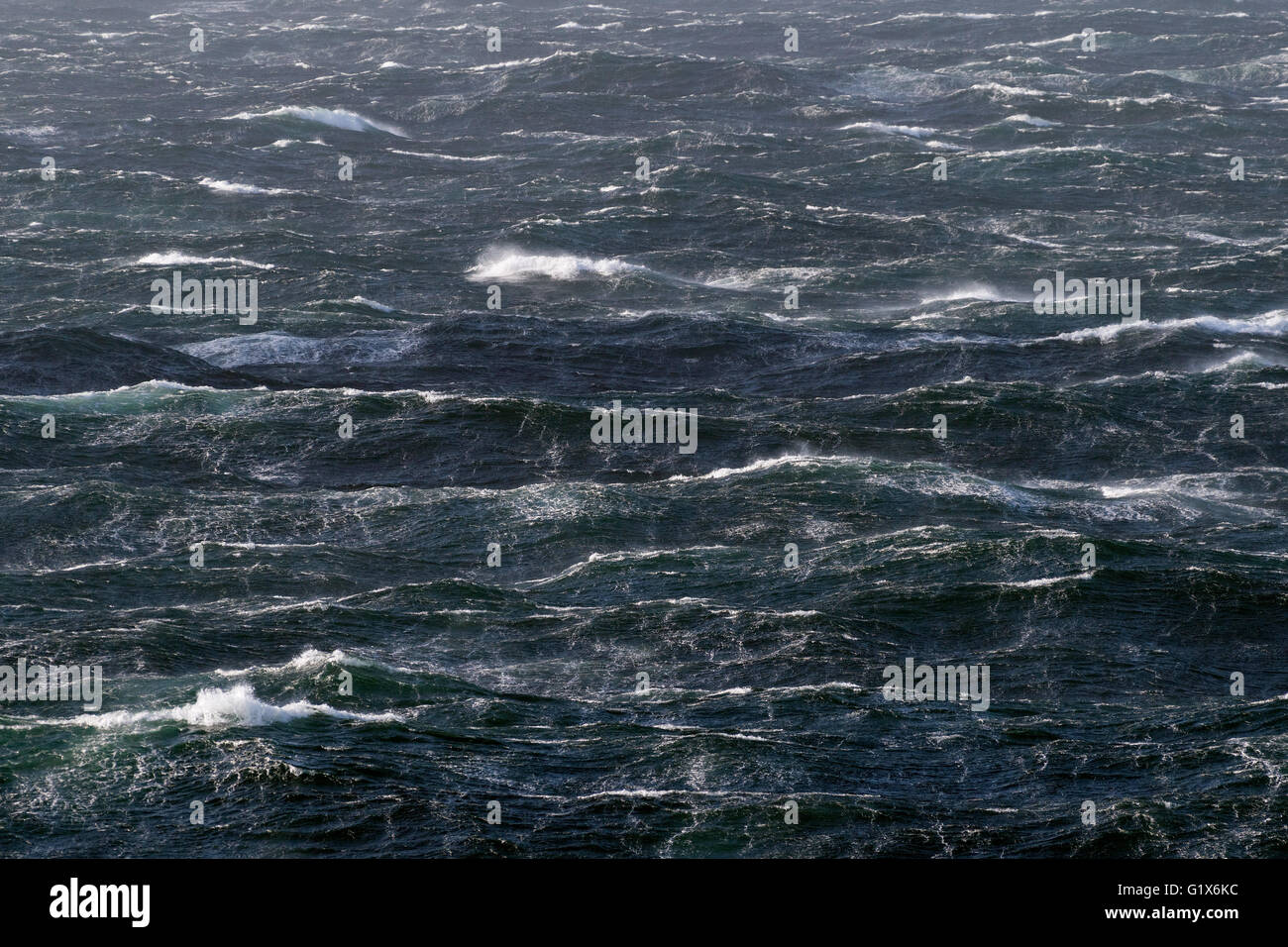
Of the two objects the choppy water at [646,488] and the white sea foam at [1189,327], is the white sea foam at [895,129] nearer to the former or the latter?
the choppy water at [646,488]

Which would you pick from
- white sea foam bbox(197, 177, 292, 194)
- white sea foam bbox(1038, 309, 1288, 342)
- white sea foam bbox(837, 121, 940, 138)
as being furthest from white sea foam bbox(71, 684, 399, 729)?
white sea foam bbox(837, 121, 940, 138)

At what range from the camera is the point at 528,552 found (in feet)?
137

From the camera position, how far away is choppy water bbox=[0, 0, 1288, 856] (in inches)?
1142

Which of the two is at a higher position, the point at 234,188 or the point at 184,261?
the point at 234,188

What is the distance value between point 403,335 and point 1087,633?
29798mm

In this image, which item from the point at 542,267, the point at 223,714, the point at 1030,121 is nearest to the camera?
the point at 223,714

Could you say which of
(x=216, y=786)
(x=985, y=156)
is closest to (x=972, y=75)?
(x=985, y=156)

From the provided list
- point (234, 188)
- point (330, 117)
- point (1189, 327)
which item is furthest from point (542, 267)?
point (330, 117)

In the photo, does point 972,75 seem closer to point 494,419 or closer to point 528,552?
point 494,419

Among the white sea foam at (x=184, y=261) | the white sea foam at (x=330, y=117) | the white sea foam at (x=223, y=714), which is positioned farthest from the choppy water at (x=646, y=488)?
the white sea foam at (x=330, y=117)

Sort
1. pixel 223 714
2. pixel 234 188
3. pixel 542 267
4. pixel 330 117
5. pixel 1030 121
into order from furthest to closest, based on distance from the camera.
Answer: pixel 330 117 < pixel 1030 121 < pixel 234 188 < pixel 542 267 < pixel 223 714

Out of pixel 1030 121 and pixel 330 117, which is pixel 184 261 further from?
pixel 1030 121

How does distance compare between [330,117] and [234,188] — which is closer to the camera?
[234,188]

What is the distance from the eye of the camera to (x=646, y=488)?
4541 cm
